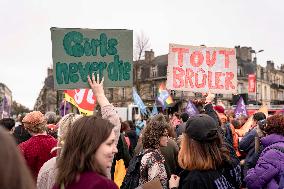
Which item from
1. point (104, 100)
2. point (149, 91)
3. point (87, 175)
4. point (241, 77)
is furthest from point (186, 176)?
point (241, 77)

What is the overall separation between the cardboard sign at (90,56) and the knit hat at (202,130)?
5.10 ft

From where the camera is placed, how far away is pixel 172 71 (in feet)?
31.8

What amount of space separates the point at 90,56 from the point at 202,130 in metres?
1.99

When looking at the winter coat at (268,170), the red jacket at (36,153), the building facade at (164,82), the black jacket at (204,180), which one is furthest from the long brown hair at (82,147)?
the building facade at (164,82)

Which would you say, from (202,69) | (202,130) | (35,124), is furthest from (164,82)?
(202,130)

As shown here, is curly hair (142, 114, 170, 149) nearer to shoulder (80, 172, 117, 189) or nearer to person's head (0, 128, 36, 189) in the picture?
shoulder (80, 172, 117, 189)

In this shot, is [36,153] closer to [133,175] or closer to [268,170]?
[133,175]

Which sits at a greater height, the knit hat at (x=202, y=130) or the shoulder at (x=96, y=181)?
the knit hat at (x=202, y=130)

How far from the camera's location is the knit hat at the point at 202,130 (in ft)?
13.1

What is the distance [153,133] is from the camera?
5.56 meters

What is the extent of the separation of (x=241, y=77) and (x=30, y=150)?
82369 mm

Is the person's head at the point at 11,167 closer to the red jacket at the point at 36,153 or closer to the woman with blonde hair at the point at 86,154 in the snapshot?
the woman with blonde hair at the point at 86,154

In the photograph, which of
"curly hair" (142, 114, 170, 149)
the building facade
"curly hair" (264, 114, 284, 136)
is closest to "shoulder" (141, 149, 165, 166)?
"curly hair" (142, 114, 170, 149)

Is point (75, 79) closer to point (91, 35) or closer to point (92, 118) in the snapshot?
point (91, 35)
